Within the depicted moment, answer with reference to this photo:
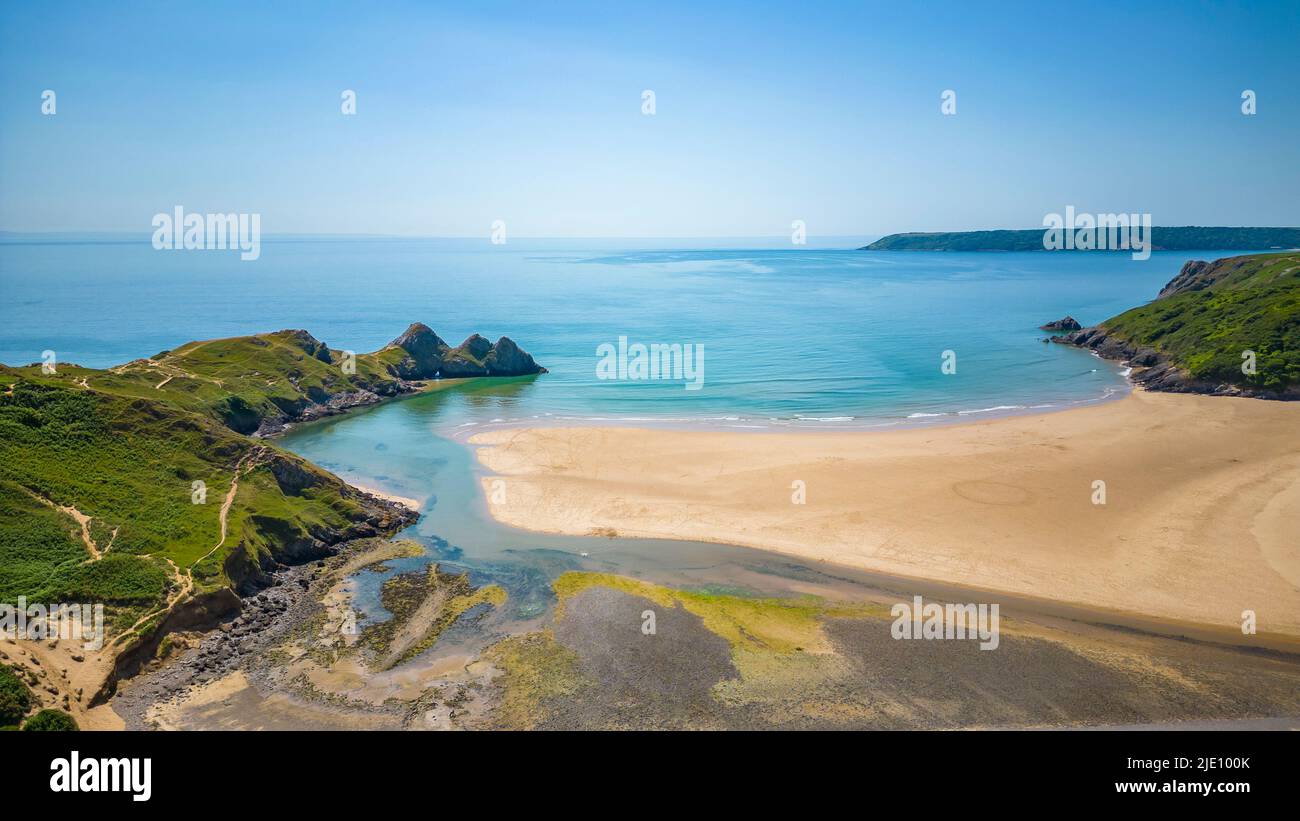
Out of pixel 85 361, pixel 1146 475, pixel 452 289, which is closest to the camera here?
pixel 1146 475

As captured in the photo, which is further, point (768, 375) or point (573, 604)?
point (768, 375)

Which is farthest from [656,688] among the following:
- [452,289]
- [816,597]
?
→ [452,289]

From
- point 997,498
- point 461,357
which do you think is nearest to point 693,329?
point 461,357

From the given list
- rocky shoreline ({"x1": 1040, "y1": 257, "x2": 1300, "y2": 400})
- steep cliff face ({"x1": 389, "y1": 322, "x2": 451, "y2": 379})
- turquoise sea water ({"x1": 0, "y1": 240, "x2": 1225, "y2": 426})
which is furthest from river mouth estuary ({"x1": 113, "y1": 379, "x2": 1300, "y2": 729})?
rocky shoreline ({"x1": 1040, "y1": 257, "x2": 1300, "y2": 400})

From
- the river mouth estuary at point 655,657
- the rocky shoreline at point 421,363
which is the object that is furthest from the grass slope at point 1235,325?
the rocky shoreline at point 421,363

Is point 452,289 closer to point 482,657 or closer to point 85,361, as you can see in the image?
point 85,361

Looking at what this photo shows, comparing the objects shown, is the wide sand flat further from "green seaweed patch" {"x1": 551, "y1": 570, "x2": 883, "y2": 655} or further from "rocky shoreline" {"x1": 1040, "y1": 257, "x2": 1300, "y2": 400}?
"green seaweed patch" {"x1": 551, "y1": 570, "x2": 883, "y2": 655}
